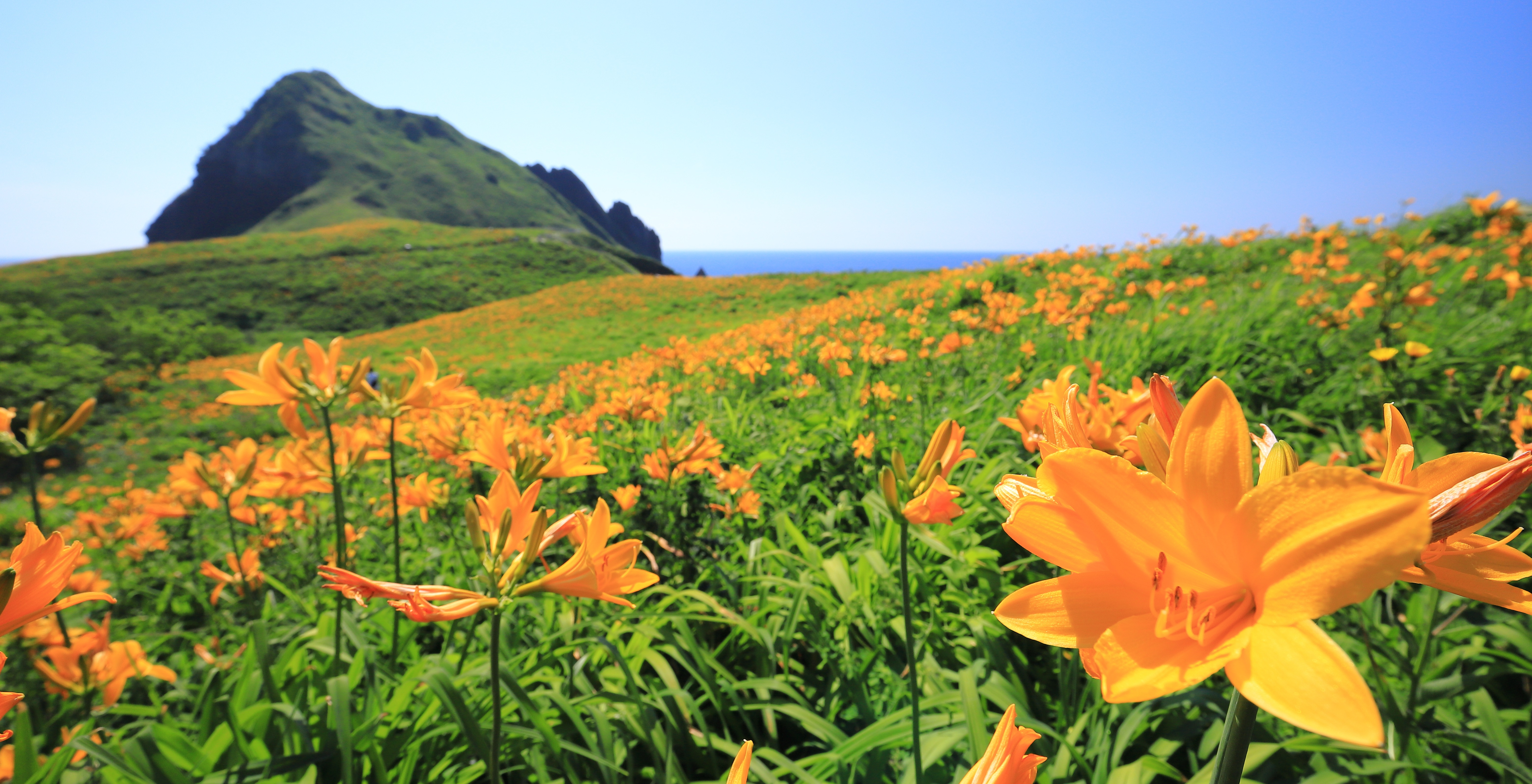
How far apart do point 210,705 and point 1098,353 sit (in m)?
3.94

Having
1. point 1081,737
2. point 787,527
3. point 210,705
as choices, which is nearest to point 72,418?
point 210,705

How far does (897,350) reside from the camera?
11.1 ft

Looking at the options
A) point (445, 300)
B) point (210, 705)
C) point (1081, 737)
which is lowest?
point (1081, 737)

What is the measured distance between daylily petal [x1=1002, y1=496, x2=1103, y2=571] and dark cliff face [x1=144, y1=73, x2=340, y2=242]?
230 feet

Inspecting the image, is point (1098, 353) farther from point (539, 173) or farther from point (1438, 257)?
point (539, 173)

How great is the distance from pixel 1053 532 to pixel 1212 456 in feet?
0.40

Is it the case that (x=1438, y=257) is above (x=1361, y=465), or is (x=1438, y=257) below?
above

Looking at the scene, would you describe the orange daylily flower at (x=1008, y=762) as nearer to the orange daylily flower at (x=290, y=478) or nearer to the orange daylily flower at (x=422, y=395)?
the orange daylily flower at (x=422, y=395)

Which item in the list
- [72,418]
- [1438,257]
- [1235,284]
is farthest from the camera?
[1235,284]

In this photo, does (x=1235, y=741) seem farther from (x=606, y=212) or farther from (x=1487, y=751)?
(x=606, y=212)

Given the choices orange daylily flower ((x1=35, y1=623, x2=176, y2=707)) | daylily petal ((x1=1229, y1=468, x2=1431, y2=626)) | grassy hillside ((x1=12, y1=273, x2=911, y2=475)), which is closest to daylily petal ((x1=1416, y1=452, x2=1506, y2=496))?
daylily petal ((x1=1229, y1=468, x2=1431, y2=626))

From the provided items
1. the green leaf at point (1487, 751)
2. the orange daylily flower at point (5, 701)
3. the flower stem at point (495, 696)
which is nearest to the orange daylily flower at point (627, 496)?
the flower stem at point (495, 696)

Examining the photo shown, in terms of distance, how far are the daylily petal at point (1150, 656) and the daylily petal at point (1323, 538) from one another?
0.04 metres

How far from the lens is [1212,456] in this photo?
0.41 metres
